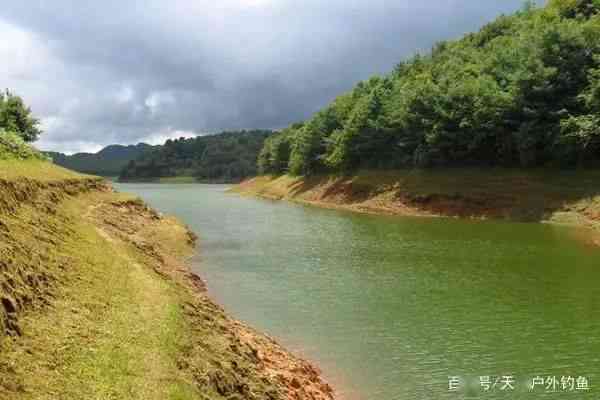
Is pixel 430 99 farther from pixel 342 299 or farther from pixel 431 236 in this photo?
pixel 342 299

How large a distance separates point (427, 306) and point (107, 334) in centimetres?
1461

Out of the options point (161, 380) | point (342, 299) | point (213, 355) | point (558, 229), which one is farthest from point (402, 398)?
point (558, 229)

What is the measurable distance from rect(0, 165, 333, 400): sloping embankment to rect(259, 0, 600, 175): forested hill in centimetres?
5009

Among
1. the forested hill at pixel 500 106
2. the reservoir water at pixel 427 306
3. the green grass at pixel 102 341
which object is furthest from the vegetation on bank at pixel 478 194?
the green grass at pixel 102 341

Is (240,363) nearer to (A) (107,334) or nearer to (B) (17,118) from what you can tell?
(A) (107,334)

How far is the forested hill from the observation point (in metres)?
60.6

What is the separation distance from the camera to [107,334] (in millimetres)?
12047

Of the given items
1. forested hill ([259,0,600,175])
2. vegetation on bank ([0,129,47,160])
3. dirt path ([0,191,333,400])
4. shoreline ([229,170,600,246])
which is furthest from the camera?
forested hill ([259,0,600,175])

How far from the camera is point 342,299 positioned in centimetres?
2441

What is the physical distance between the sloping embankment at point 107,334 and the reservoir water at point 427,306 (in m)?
2.40

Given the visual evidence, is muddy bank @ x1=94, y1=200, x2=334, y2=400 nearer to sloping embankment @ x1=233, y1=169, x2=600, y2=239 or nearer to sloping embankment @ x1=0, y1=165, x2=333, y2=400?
sloping embankment @ x1=0, y1=165, x2=333, y2=400

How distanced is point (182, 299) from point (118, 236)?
12682mm

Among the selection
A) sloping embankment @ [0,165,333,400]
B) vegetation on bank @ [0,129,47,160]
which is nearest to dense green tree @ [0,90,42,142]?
vegetation on bank @ [0,129,47,160]

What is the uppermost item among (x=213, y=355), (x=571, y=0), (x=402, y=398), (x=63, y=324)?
(x=571, y=0)
